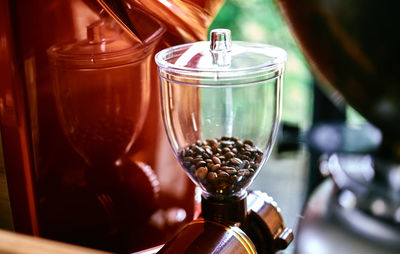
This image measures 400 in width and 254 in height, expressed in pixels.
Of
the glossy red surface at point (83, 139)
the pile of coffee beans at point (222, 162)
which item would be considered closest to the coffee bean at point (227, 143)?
the pile of coffee beans at point (222, 162)

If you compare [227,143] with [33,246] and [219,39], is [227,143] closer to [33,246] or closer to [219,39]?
[219,39]

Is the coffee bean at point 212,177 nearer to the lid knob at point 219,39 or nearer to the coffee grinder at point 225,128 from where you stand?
the coffee grinder at point 225,128

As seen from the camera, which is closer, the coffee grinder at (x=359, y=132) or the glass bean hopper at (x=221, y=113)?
the coffee grinder at (x=359, y=132)

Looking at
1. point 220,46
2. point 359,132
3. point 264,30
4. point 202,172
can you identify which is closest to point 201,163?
point 202,172

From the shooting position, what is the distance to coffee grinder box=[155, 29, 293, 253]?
448 mm

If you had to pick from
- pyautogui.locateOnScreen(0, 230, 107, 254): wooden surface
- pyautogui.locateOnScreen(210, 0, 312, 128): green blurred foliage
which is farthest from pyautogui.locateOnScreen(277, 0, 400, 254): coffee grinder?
pyautogui.locateOnScreen(210, 0, 312, 128): green blurred foliage

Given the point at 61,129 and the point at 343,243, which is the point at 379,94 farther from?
the point at 61,129

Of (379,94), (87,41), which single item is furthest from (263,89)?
(379,94)

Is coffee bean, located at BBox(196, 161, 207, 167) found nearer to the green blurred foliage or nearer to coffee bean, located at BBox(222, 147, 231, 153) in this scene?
coffee bean, located at BBox(222, 147, 231, 153)

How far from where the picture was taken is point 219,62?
1.54 feet

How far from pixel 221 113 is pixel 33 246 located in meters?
0.32

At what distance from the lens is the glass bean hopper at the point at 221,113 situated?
1.52 feet

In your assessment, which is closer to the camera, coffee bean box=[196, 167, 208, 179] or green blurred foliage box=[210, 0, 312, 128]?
coffee bean box=[196, 167, 208, 179]

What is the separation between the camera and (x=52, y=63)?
492 mm
